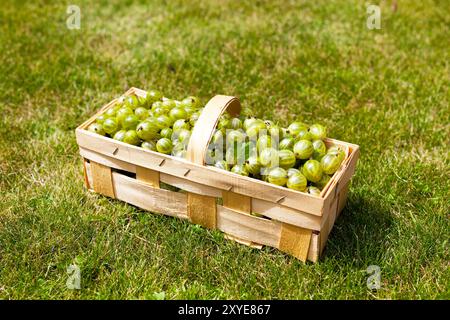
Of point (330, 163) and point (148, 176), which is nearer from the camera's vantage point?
point (330, 163)

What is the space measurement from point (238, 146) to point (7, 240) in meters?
1.15

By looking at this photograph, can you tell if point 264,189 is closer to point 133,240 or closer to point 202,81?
point 133,240

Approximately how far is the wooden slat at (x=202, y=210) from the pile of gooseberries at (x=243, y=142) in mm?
179

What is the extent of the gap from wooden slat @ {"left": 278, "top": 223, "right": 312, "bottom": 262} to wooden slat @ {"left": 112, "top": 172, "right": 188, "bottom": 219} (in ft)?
1.61

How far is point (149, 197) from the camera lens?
8.73ft

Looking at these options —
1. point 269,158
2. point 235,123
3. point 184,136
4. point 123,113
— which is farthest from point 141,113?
point 269,158

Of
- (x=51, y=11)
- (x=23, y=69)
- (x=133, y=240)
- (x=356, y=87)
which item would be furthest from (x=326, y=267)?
(x=51, y=11)

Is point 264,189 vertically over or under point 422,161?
over

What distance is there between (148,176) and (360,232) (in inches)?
40.3

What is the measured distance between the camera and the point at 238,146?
7.97 feet

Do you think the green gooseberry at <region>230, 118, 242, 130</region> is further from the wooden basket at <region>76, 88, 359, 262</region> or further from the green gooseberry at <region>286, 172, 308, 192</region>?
the green gooseberry at <region>286, 172, 308, 192</region>

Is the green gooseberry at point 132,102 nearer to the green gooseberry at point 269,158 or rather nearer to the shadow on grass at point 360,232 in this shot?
the green gooseberry at point 269,158

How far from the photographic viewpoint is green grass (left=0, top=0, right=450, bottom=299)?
2.42 meters

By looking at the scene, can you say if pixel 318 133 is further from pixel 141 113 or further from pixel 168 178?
pixel 141 113
